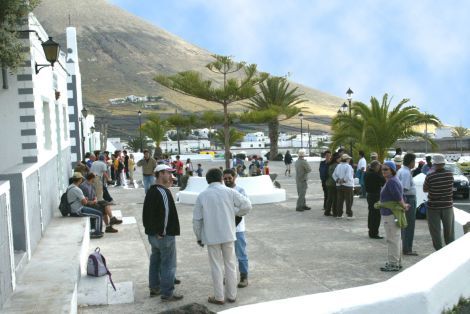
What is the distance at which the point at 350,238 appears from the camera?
37.9 feet

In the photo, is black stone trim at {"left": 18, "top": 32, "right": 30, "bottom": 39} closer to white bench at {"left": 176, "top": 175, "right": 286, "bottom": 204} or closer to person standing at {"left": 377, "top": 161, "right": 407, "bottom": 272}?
person standing at {"left": 377, "top": 161, "right": 407, "bottom": 272}

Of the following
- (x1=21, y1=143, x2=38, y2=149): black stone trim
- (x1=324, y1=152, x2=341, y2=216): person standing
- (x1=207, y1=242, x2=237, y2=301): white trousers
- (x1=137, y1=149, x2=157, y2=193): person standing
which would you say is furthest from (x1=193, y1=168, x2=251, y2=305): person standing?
(x1=137, y1=149, x2=157, y2=193): person standing

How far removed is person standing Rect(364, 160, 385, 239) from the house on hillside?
572 cm

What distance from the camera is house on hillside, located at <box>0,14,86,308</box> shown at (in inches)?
259

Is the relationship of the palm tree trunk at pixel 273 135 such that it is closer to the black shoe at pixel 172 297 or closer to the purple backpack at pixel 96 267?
the purple backpack at pixel 96 267

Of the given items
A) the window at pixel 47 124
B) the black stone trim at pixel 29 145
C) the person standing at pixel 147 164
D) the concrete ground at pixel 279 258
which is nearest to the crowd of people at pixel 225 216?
the concrete ground at pixel 279 258

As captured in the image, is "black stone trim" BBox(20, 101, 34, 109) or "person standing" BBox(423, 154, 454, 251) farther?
"black stone trim" BBox(20, 101, 34, 109)

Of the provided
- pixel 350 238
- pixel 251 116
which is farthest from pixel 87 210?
pixel 251 116

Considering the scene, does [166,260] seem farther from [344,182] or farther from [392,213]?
[344,182]

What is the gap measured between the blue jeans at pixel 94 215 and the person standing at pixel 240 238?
4.19m

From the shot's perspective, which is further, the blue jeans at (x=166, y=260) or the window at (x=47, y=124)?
the window at (x=47, y=124)

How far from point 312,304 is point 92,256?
406cm

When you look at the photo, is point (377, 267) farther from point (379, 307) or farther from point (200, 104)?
point (200, 104)

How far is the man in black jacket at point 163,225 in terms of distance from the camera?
7.24 m
